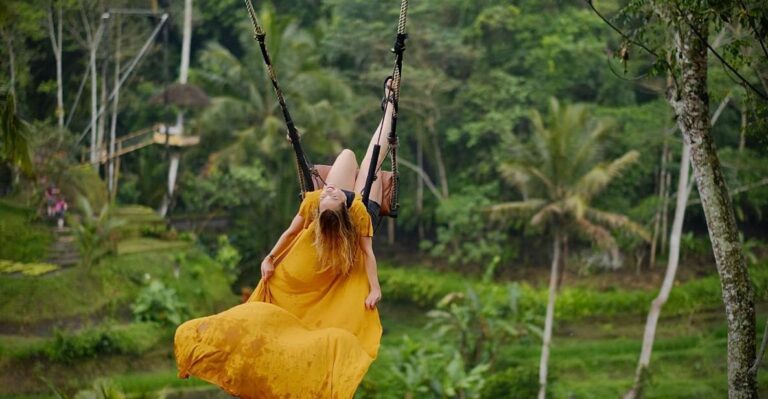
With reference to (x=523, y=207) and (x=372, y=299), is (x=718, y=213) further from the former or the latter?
(x=523, y=207)

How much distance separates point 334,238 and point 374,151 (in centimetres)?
52

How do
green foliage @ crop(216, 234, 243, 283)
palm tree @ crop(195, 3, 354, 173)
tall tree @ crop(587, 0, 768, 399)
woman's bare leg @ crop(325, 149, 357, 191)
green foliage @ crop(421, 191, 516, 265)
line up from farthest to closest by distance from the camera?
green foliage @ crop(421, 191, 516, 265)
palm tree @ crop(195, 3, 354, 173)
green foliage @ crop(216, 234, 243, 283)
tall tree @ crop(587, 0, 768, 399)
woman's bare leg @ crop(325, 149, 357, 191)

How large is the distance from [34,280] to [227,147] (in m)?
6.77

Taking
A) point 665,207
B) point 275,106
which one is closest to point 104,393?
point 275,106

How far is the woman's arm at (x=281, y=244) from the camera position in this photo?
4.02 metres

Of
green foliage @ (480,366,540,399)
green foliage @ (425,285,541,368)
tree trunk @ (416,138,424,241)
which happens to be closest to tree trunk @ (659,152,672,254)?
tree trunk @ (416,138,424,241)

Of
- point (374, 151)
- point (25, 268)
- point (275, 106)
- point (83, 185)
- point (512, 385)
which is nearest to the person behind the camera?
point (374, 151)

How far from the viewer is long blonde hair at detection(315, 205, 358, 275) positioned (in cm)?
386

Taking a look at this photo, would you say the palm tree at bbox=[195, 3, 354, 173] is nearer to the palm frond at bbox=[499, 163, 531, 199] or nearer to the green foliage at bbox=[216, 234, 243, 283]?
the green foliage at bbox=[216, 234, 243, 283]

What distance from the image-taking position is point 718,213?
4824mm

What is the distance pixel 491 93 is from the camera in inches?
739

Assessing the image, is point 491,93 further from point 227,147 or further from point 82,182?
point 82,182

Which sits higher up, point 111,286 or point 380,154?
point 380,154

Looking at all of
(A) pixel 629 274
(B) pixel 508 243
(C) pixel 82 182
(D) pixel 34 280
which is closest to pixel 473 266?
(B) pixel 508 243
